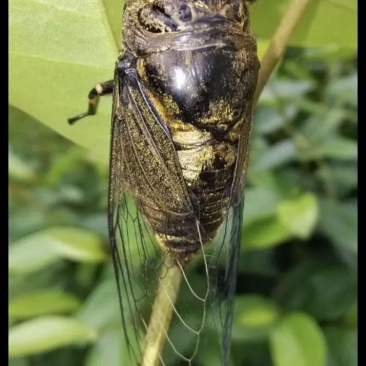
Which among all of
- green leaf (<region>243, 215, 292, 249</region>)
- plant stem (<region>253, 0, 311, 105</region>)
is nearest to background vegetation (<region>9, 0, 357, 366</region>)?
green leaf (<region>243, 215, 292, 249</region>)

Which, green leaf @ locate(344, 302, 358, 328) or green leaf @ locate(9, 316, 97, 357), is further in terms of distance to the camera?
green leaf @ locate(344, 302, 358, 328)

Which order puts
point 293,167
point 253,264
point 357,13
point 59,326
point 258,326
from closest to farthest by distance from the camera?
point 357,13, point 59,326, point 258,326, point 253,264, point 293,167

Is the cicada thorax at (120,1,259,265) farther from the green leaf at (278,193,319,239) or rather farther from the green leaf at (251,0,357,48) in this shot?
the green leaf at (278,193,319,239)

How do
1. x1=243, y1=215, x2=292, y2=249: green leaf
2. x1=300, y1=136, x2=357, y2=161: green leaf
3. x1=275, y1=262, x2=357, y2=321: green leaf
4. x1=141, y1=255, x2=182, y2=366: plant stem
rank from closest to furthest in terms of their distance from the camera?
1. x1=141, y1=255, x2=182, y2=366: plant stem
2. x1=243, y1=215, x2=292, y2=249: green leaf
3. x1=275, y1=262, x2=357, y2=321: green leaf
4. x1=300, y1=136, x2=357, y2=161: green leaf

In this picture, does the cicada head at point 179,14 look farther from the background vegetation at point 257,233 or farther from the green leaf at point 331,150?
the green leaf at point 331,150

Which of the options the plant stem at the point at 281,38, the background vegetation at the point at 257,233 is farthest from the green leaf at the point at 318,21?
the plant stem at the point at 281,38

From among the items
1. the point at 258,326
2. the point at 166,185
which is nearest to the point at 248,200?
the point at 258,326
